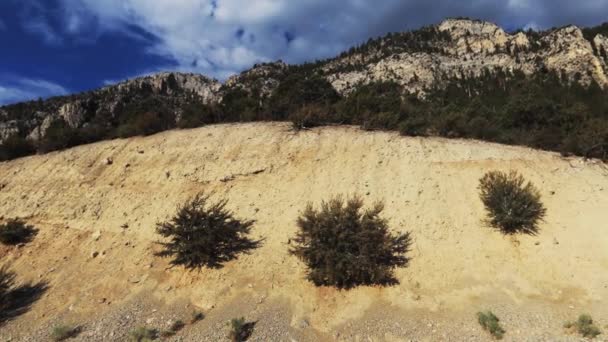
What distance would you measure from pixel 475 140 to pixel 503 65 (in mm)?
69931

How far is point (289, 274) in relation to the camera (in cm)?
898

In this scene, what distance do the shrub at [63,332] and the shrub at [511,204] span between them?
1077 centimetres

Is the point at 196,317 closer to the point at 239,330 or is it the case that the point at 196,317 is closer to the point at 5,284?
the point at 239,330

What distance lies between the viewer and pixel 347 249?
8672mm

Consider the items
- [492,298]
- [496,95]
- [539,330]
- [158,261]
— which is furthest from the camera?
[496,95]

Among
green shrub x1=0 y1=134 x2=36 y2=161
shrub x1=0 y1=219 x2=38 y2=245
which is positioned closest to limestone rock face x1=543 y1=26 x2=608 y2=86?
green shrub x1=0 y1=134 x2=36 y2=161

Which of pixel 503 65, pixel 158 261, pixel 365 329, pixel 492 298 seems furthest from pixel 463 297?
pixel 503 65

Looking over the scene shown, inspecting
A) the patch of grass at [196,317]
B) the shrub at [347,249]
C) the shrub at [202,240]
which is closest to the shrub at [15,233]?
the shrub at [202,240]

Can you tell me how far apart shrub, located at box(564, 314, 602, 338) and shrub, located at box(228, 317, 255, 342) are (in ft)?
20.7

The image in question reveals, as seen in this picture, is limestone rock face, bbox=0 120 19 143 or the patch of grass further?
limestone rock face, bbox=0 120 19 143

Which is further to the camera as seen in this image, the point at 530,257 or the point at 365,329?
the point at 530,257

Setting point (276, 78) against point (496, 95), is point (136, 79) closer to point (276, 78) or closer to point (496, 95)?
point (276, 78)

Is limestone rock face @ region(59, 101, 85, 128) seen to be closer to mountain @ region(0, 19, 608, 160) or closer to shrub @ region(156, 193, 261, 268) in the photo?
mountain @ region(0, 19, 608, 160)

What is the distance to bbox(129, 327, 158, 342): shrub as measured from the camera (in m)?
7.00
